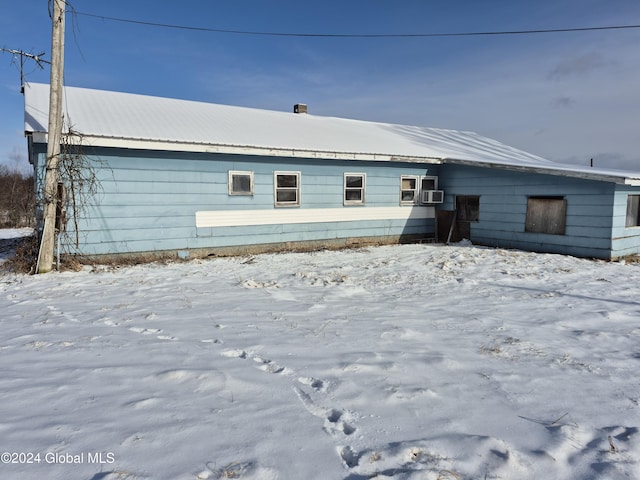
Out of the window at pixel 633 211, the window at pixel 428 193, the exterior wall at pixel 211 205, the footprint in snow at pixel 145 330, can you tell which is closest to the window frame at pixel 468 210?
the window at pixel 428 193

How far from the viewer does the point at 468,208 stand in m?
14.1

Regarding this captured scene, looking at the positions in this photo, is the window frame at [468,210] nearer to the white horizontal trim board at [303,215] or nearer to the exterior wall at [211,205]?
the white horizontal trim board at [303,215]

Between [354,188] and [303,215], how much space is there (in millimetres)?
2015

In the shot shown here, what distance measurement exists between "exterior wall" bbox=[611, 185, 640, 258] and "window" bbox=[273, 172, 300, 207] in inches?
329

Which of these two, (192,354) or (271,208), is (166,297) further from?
(271,208)

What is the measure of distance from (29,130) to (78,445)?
817 centimetres

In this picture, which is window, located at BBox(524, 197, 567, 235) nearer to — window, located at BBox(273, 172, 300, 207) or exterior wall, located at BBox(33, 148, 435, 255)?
exterior wall, located at BBox(33, 148, 435, 255)

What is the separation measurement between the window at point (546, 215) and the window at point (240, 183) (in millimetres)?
8112

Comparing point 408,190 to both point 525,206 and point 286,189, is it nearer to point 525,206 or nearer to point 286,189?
point 525,206

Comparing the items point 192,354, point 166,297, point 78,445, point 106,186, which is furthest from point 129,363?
point 106,186

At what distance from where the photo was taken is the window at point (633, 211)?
37.3 ft

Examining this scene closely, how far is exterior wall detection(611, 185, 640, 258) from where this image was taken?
10.7m

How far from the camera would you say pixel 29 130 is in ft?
27.7

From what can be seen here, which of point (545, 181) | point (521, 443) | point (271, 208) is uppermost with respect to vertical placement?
point (545, 181)
